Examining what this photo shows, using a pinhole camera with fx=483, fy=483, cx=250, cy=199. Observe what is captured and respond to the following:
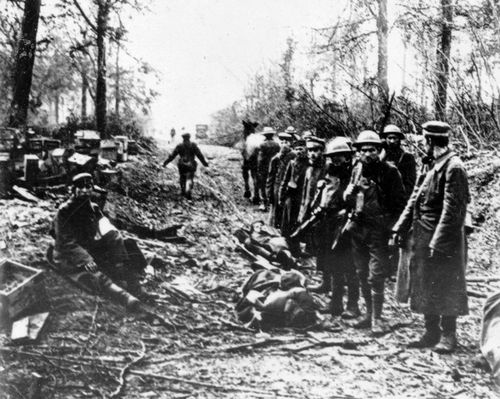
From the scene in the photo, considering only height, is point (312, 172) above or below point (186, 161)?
below

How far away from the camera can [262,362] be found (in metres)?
4.10

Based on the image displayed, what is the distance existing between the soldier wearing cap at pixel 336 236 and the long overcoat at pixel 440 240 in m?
0.90

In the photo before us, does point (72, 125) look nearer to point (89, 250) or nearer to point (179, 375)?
point (89, 250)

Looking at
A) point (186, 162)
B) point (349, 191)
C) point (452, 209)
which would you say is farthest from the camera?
point (186, 162)

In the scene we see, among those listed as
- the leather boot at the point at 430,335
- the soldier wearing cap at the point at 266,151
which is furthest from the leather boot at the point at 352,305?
the soldier wearing cap at the point at 266,151

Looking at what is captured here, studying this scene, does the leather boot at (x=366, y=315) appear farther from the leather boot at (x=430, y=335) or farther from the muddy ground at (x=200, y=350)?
the leather boot at (x=430, y=335)

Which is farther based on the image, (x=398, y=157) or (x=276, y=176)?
(x=276, y=176)

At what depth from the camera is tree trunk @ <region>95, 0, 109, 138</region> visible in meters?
9.87

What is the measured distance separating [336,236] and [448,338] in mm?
1593

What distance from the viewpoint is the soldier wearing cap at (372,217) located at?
189 inches

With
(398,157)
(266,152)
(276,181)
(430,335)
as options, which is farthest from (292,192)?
(430,335)

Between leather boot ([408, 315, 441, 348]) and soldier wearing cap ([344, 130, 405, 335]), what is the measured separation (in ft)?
1.58

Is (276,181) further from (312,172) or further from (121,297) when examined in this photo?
(121,297)

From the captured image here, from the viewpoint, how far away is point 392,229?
4520 millimetres
